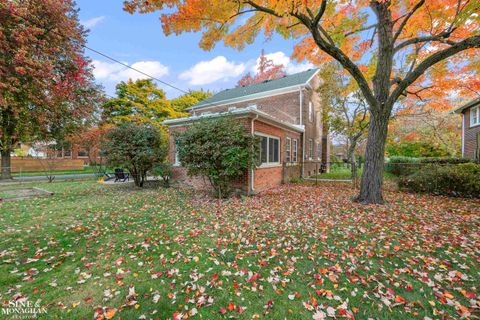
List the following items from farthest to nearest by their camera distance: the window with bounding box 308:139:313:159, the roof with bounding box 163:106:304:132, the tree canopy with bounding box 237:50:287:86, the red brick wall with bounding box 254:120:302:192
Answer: the tree canopy with bounding box 237:50:287:86, the window with bounding box 308:139:313:159, the red brick wall with bounding box 254:120:302:192, the roof with bounding box 163:106:304:132

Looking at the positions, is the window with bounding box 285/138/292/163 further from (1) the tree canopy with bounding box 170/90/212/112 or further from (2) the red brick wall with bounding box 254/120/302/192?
(1) the tree canopy with bounding box 170/90/212/112

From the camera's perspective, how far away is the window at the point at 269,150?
29.6 ft

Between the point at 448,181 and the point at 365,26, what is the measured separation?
642 cm

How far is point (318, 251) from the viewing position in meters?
3.43

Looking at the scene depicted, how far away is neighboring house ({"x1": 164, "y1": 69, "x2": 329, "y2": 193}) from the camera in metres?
8.28

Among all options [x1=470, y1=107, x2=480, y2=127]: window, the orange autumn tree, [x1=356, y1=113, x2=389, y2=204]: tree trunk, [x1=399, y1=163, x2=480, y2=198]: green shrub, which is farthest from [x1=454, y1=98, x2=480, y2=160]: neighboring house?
[x1=356, y1=113, x2=389, y2=204]: tree trunk

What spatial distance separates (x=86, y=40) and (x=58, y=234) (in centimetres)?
1784

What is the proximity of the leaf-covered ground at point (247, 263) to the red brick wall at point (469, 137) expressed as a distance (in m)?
10.0

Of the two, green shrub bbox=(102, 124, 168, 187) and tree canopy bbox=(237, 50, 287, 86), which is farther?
tree canopy bbox=(237, 50, 287, 86)

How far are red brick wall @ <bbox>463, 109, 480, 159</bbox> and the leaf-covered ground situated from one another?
10.0 meters

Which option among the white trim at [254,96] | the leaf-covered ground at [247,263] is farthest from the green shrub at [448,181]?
the white trim at [254,96]

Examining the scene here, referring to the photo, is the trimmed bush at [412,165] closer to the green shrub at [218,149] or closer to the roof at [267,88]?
the green shrub at [218,149]

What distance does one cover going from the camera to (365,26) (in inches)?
269

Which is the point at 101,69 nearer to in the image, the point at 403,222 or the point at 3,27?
the point at 3,27
